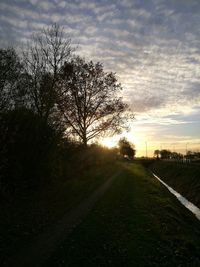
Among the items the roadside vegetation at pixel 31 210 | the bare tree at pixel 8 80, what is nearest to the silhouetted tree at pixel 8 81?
the bare tree at pixel 8 80

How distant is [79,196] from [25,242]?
35.5 feet

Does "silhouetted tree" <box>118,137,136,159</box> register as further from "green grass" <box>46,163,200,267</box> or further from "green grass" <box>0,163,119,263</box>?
"green grass" <box>46,163,200,267</box>

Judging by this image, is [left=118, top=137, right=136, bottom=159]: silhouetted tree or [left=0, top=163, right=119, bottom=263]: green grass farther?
[left=118, top=137, right=136, bottom=159]: silhouetted tree

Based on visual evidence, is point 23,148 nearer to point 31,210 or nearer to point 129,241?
point 31,210

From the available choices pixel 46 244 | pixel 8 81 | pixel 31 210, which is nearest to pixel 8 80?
pixel 8 81

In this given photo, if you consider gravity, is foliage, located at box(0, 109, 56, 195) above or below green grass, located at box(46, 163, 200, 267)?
above

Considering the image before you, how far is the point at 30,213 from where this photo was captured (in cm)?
1434

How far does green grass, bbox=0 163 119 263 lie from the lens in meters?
10.1

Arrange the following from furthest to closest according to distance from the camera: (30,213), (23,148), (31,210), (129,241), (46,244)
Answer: (23,148), (31,210), (30,213), (129,241), (46,244)

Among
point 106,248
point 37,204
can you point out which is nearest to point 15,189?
point 37,204

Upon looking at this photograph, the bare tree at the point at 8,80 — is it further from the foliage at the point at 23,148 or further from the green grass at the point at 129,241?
the green grass at the point at 129,241

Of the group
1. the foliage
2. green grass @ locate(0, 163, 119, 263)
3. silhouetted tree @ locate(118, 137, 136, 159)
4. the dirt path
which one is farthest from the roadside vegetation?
silhouetted tree @ locate(118, 137, 136, 159)

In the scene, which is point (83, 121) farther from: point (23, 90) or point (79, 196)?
point (79, 196)

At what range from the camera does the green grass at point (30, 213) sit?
10.1 m
